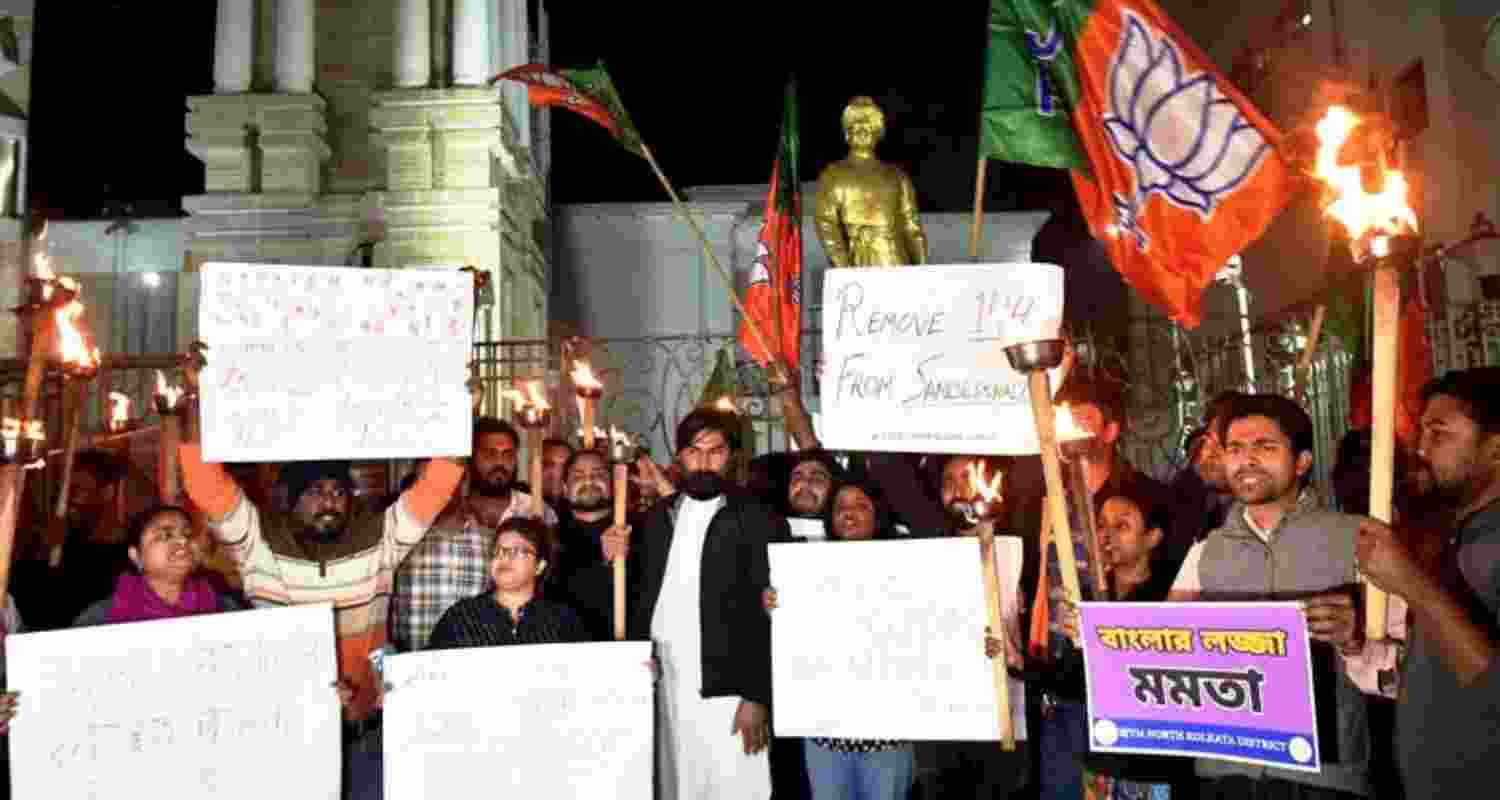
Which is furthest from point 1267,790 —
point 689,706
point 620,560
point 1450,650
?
point 689,706

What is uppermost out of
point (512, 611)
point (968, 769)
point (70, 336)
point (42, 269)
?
point (42, 269)

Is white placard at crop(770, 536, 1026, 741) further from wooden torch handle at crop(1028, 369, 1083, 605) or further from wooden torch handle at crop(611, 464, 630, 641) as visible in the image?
wooden torch handle at crop(1028, 369, 1083, 605)

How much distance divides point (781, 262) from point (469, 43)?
6.44 metres

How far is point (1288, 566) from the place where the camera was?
3.56 m

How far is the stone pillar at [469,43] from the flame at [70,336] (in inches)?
326

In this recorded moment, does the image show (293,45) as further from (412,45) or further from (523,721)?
(523,721)

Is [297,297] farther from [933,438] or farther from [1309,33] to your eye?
[1309,33]

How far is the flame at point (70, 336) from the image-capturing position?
4551 millimetres

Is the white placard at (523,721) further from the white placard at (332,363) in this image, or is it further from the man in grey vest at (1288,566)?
the man in grey vest at (1288,566)

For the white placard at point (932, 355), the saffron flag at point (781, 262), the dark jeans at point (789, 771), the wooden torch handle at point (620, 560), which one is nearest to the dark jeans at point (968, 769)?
the dark jeans at point (789, 771)

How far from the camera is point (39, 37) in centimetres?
1841

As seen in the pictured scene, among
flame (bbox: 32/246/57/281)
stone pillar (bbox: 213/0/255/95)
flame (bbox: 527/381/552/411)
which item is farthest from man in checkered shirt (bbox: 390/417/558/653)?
stone pillar (bbox: 213/0/255/95)

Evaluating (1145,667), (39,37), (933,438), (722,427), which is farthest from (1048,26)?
(39,37)

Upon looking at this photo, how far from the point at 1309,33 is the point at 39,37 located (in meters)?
17.9
